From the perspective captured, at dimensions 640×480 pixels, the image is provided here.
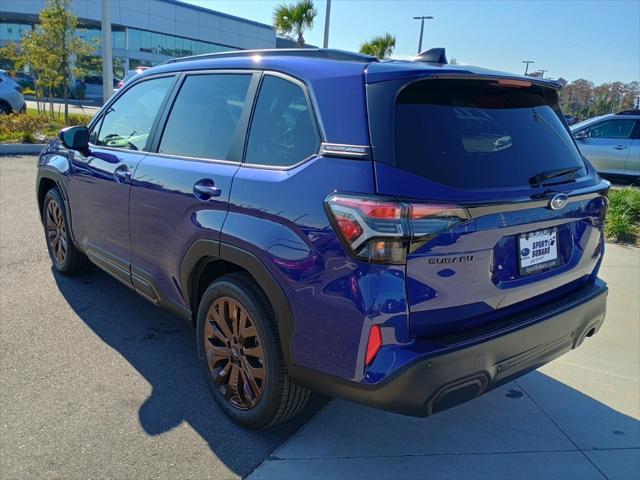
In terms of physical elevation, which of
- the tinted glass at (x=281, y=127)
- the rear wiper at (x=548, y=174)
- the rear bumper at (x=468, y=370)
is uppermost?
the tinted glass at (x=281, y=127)

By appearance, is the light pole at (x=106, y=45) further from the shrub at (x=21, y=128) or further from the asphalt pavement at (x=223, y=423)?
the asphalt pavement at (x=223, y=423)

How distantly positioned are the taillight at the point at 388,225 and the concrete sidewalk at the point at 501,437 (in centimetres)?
118

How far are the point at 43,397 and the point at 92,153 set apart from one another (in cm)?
186

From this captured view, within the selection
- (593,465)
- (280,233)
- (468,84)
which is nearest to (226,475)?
(280,233)

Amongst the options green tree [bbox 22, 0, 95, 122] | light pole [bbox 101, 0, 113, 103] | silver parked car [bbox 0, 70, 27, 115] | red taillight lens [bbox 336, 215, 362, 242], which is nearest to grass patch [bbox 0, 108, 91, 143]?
green tree [bbox 22, 0, 95, 122]

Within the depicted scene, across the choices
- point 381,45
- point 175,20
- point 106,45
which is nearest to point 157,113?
point 106,45

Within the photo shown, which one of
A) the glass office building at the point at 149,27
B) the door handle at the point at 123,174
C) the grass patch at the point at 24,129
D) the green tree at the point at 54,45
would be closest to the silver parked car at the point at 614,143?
the door handle at the point at 123,174

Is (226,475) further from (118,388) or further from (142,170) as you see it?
(142,170)

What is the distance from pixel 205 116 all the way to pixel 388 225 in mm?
1573

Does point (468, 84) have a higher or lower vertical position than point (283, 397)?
higher

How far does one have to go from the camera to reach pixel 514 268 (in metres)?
2.33

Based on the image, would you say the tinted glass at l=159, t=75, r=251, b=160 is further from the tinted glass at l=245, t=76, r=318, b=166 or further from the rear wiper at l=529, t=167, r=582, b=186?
the rear wiper at l=529, t=167, r=582, b=186

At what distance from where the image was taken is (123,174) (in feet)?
11.5

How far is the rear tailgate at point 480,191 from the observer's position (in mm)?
2064
